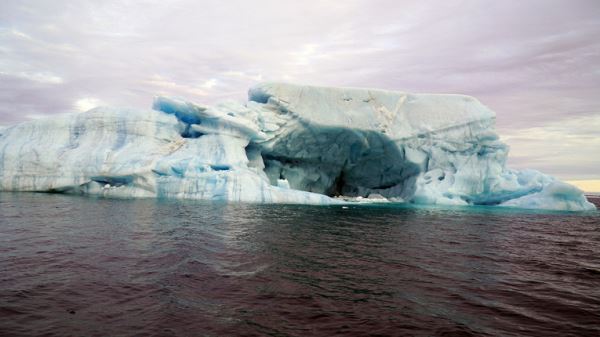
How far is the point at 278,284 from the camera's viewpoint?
5.91 metres

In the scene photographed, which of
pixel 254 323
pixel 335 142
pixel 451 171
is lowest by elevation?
pixel 254 323

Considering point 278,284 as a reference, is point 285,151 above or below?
above

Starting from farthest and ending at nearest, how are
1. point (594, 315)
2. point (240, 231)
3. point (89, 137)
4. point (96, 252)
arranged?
point (89, 137), point (240, 231), point (96, 252), point (594, 315)

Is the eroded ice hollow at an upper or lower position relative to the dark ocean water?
upper

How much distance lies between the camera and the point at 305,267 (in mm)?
7094

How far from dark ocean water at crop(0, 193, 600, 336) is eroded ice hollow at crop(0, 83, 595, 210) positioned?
40.3 feet

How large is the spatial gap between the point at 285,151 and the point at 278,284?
78.4ft

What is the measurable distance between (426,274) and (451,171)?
81.5 ft

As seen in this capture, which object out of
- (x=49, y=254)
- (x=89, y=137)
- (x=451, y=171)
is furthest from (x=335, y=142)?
(x=49, y=254)

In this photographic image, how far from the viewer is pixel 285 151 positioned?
29.6m

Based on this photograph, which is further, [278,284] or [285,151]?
[285,151]

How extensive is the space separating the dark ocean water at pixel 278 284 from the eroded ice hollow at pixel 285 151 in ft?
40.3

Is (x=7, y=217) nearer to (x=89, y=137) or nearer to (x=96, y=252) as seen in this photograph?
(x=96, y=252)

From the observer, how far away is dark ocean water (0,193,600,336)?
4250 mm
